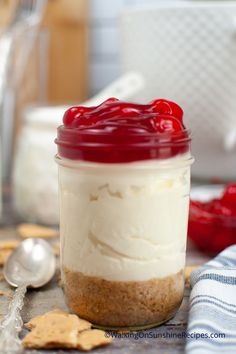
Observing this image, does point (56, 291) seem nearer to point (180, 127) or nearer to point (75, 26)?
point (180, 127)

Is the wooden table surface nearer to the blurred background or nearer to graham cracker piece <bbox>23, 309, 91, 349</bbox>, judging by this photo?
graham cracker piece <bbox>23, 309, 91, 349</bbox>

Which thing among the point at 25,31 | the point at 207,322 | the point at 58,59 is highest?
the point at 25,31

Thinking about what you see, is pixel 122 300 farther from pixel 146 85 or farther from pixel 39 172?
pixel 146 85

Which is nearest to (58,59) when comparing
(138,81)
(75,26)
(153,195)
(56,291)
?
(75,26)

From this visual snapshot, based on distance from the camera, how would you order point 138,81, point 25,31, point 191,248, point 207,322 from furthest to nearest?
point 25,31
point 138,81
point 191,248
point 207,322

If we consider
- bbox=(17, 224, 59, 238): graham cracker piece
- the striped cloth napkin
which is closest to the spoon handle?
the striped cloth napkin

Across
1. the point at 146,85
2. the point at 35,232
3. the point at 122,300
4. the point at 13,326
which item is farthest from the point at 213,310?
the point at 146,85

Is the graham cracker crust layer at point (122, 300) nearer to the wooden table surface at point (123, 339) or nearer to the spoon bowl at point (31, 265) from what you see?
the wooden table surface at point (123, 339)
